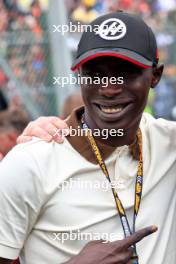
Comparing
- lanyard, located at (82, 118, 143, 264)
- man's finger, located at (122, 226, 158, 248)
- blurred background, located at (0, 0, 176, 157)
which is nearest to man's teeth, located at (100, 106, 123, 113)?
lanyard, located at (82, 118, 143, 264)

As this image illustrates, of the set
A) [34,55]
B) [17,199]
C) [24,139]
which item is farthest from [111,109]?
[34,55]

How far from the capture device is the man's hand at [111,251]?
7.57 feet

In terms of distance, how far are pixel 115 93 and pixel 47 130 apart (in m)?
0.30

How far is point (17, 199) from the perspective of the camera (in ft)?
7.79

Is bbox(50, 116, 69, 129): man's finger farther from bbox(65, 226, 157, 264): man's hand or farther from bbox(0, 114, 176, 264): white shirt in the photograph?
bbox(65, 226, 157, 264): man's hand

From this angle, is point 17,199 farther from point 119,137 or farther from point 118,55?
point 118,55

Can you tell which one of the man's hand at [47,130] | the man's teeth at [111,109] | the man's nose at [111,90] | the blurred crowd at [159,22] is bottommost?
the blurred crowd at [159,22]

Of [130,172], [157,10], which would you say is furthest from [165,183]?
[157,10]

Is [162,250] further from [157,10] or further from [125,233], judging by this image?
[157,10]

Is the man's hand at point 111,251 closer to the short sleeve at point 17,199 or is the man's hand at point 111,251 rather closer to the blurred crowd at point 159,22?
the short sleeve at point 17,199

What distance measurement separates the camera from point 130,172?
2.57 meters

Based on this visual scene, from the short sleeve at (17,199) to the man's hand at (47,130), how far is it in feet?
0.50

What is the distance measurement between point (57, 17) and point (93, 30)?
3570mm

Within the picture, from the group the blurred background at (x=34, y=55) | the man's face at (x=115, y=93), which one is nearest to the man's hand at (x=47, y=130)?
the man's face at (x=115, y=93)
